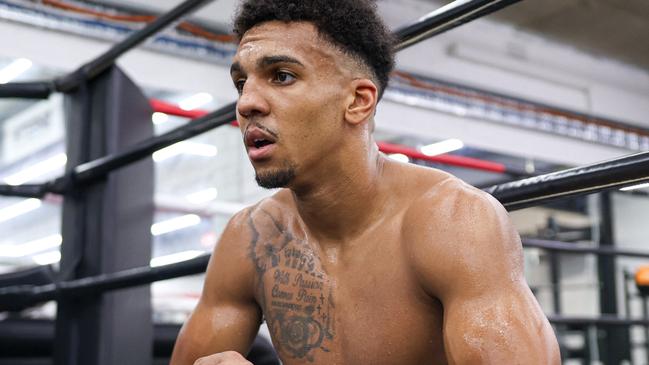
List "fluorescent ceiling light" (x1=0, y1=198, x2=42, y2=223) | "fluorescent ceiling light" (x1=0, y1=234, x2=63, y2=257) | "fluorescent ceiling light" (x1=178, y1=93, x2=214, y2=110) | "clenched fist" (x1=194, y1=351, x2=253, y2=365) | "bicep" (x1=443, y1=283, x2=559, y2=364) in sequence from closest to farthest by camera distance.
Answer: "bicep" (x1=443, y1=283, x2=559, y2=364)
"clenched fist" (x1=194, y1=351, x2=253, y2=365)
"fluorescent ceiling light" (x1=178, y1=93, x2=214, y2=110)
"fluorescent ceiling light" (x1=0, y1=198, x2=42, y2=223)
"fluorescent ceiling light" (x1=0, y1=234, x2=63, y2=257)

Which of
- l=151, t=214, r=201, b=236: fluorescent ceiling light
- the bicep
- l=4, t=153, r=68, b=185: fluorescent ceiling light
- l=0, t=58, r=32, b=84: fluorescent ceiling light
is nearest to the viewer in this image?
the bicep

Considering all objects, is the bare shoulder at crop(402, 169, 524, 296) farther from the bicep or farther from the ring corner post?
the ring corner post

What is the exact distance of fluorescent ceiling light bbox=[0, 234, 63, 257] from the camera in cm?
953

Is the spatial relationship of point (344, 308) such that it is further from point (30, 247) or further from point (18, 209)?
point (30, 247)

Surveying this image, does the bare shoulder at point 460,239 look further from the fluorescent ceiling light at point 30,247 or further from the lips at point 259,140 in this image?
the fluorescent ceiling light at point 30,247

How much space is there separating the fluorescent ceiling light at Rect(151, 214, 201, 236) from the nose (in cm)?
802

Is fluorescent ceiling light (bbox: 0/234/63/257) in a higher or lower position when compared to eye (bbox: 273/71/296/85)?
higher

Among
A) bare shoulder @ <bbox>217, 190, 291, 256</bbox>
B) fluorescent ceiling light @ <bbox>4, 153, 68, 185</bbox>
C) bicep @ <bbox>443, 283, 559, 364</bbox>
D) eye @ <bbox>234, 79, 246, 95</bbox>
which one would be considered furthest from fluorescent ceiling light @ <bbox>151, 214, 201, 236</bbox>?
bicep @ <bbox>443, 283, 559, 364</bbox>

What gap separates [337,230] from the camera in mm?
1097

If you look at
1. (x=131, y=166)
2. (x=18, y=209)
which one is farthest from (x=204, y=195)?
(x=131, y=166)

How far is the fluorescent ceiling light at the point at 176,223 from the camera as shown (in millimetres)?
8992

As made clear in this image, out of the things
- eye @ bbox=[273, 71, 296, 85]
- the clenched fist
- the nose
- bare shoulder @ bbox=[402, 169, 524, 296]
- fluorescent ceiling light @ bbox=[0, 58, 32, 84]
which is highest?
fluorescent ceiling light @ bbox=[0, 58, 32, 84]

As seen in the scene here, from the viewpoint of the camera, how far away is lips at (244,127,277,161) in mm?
1014

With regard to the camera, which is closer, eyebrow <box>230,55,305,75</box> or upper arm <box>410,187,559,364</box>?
upper arm <box>410,187,559,364</box>
